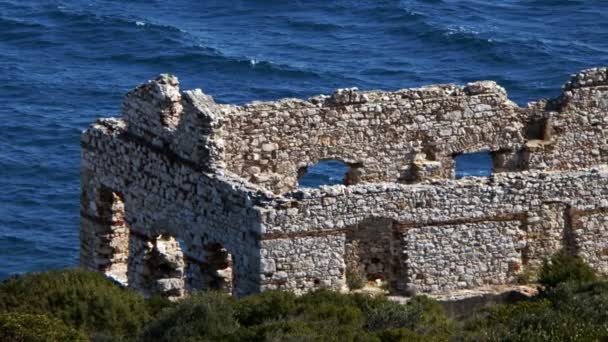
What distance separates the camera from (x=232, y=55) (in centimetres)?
8581

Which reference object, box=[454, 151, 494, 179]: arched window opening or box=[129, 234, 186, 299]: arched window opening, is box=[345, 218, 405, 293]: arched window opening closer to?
box=[129, 234, 186, 299]: arched window opening

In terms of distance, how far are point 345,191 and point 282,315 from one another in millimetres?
3042

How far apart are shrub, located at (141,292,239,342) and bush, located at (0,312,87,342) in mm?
1184

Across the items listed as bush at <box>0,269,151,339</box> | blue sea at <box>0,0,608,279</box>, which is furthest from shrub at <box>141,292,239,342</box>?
blue sea at <box>0,0,608,279</box>

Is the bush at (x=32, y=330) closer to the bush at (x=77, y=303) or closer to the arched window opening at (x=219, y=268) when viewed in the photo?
the bush at (x=77, y=303)

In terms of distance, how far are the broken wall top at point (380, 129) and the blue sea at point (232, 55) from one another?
75.1 ft

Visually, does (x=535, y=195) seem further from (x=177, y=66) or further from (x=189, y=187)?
(x=177, y=66)

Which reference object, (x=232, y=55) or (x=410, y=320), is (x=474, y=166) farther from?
(x=410, y=320)

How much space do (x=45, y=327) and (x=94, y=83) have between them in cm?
4620

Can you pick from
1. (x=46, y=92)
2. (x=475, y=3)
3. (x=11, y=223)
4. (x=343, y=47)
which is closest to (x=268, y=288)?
(x=11, y=223)

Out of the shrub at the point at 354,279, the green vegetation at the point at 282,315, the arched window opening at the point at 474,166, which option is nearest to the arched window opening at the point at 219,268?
the green vegetation at the point at 282,315

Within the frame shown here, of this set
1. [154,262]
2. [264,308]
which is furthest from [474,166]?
[264,308]

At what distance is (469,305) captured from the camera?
42594 millimetres

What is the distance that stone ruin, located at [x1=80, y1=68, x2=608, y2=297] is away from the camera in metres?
42.0
